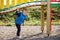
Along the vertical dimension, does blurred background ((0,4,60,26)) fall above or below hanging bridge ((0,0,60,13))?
below

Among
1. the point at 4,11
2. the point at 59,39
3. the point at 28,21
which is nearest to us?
the point at 4,11

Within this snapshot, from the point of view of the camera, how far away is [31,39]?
376 inches

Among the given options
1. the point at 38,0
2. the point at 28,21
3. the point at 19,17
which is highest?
the point at 38,0

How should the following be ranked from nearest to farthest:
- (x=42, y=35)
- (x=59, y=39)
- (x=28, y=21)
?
(x=59, y=39) → (x=42, y=35) → (x=28, y=21)

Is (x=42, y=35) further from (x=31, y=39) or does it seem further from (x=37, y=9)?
(x=37, y=9)

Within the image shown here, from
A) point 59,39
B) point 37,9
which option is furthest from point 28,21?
point 59,39

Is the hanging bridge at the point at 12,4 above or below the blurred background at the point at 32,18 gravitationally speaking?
above

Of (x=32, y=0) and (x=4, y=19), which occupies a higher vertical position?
(x=32, y=0)

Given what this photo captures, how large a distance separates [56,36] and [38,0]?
5.55ft

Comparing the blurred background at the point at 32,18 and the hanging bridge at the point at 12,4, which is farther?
the blurred background at the point at 32,18

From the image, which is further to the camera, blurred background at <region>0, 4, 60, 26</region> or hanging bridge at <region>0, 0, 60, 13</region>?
blurred background at <region>0, 4, 60, 26</region>

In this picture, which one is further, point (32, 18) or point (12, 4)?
point (32, 18)

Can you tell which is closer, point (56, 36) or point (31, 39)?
point (31, 39)

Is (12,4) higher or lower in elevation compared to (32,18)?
higher
